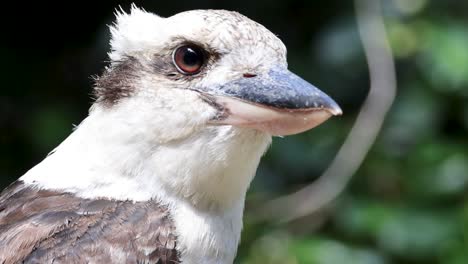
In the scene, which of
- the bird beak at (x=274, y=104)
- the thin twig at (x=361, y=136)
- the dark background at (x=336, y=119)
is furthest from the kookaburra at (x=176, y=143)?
the thin twig at (x=361, y=136)

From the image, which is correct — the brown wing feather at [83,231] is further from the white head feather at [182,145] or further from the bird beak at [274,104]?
the bird beak at [274,104]

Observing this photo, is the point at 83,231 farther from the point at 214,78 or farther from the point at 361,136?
the point at 361,136

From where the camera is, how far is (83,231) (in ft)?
7.94

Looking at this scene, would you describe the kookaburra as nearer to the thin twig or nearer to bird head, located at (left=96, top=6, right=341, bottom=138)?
bird head, located at (left=96, top=6, right=341, bottom=138)

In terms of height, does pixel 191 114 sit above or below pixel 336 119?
above

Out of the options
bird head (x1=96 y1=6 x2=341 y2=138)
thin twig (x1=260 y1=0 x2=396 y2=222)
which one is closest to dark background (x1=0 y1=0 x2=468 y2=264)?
thin twig (x1=260 y1=0 x2=396 y2=222)

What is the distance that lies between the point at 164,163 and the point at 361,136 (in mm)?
1806

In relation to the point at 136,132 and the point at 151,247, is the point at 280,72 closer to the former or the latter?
the point at 136,132

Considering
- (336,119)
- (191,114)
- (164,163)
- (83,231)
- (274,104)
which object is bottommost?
(336,119)

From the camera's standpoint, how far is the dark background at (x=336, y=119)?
12.8 feet

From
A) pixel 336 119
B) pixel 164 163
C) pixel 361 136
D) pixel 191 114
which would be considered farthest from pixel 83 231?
pixel 336 119

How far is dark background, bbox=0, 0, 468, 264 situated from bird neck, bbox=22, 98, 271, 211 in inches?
49.4

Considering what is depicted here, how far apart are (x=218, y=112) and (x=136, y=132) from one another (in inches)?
8.8

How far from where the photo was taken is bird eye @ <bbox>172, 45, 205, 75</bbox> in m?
2.59
